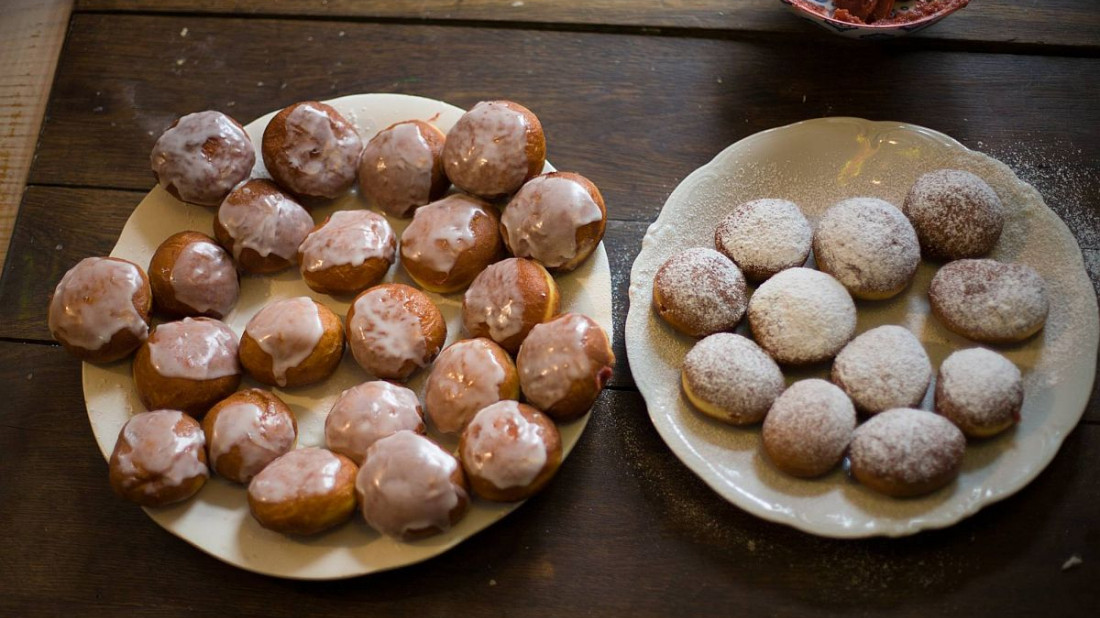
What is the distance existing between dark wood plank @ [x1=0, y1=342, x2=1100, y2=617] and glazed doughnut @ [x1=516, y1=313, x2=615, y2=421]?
0.54 feet

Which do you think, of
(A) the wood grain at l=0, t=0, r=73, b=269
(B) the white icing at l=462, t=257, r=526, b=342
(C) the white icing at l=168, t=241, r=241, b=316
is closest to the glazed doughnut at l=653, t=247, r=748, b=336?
(B) the white icing at l=462, t=257, r=526, b=342

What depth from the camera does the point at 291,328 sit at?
5.06 feet

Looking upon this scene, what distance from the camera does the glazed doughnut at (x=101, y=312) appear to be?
1568 mm

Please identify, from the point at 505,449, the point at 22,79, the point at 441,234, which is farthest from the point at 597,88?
the point at 22,79

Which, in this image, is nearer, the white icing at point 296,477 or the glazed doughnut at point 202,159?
the white icing at point 296,477

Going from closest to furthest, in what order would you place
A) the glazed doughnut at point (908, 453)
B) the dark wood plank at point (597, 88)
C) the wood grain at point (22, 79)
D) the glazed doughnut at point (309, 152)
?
the glazed doughnut at point (908, 453) < the glazed doughnut at point (309, 152) < the dark wood plank at point (597, 88) < the wood grain at point (22, 79)

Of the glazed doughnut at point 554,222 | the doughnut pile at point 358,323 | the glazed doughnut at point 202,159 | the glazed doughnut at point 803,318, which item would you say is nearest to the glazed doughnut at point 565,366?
the doughnut pile at point 358,323

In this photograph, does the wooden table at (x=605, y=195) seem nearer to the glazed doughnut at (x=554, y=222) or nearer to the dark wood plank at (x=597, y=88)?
the dark wood plank at (x=597, y=88)

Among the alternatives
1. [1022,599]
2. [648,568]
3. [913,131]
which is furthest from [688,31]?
[1022,599]

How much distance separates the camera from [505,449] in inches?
55.6

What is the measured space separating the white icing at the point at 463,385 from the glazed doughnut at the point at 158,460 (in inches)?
15.5

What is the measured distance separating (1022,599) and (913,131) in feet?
2.74

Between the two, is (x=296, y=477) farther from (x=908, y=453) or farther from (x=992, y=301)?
(x=992, y=301)

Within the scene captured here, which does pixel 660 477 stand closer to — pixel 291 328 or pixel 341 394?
pixel 341 394
